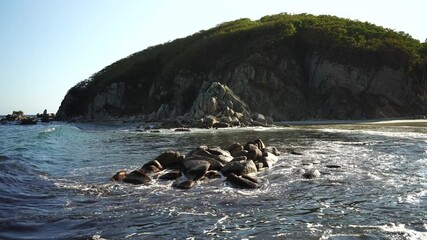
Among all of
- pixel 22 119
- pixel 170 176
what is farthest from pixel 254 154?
pixel 22 119

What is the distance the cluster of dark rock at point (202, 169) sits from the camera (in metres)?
17.5

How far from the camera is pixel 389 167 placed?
20.6m

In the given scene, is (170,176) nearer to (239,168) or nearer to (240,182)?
(239,168)

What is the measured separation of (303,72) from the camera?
299 feet

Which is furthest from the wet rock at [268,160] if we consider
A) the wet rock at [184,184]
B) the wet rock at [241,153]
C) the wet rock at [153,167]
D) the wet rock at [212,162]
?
the wet rock at [184,184]

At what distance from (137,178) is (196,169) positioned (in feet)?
9.39

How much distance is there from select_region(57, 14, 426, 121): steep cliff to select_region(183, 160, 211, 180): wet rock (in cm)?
4829

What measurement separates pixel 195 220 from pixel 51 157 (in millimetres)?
20349

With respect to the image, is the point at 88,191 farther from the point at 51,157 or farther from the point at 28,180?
the point at 51,157

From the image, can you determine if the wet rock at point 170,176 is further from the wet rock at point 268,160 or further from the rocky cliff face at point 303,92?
the rocky cliff face at point 303,92

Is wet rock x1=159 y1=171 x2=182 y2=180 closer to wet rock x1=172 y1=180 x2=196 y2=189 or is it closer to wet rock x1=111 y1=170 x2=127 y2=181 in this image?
wet rock x1=172 y1=180 x2=196 y2=189

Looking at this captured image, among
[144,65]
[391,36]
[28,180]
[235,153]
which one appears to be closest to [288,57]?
[391,36]

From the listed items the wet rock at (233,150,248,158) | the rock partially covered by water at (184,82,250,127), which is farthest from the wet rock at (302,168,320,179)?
the rock partially covered by water at (184,82,250,127)

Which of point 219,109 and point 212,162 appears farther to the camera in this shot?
point 219,109
